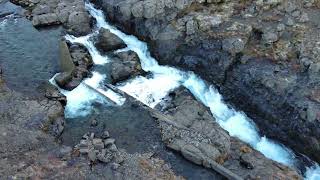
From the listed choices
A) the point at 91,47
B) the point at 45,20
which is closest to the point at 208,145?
the point at 91,47

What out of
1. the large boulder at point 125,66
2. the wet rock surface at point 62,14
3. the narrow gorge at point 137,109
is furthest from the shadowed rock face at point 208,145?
the wet rock surface at point 62,14

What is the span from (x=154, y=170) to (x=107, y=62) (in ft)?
32.1

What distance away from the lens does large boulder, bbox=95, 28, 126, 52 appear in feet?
98.8

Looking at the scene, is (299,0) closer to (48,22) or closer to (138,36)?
(138,36)

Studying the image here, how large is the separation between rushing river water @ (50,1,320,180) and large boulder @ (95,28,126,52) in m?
0.48

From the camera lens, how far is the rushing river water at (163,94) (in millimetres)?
25062

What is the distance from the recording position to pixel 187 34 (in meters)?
29.4

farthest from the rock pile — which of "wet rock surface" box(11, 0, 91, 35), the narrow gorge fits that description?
"wet rock surface" box(11, 0, 91, 35)

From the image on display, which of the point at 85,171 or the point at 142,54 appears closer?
the point at 85,171

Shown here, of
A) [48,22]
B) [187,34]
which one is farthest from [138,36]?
[48,22]

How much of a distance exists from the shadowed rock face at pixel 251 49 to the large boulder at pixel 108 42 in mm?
1532

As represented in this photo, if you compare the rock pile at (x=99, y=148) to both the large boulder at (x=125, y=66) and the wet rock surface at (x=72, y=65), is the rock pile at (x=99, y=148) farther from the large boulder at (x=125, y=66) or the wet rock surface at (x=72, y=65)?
the large boulder at (x=125, y=66)

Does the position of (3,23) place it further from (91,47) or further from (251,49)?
(251,49)

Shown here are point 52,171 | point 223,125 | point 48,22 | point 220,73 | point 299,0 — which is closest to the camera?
point 52,171
